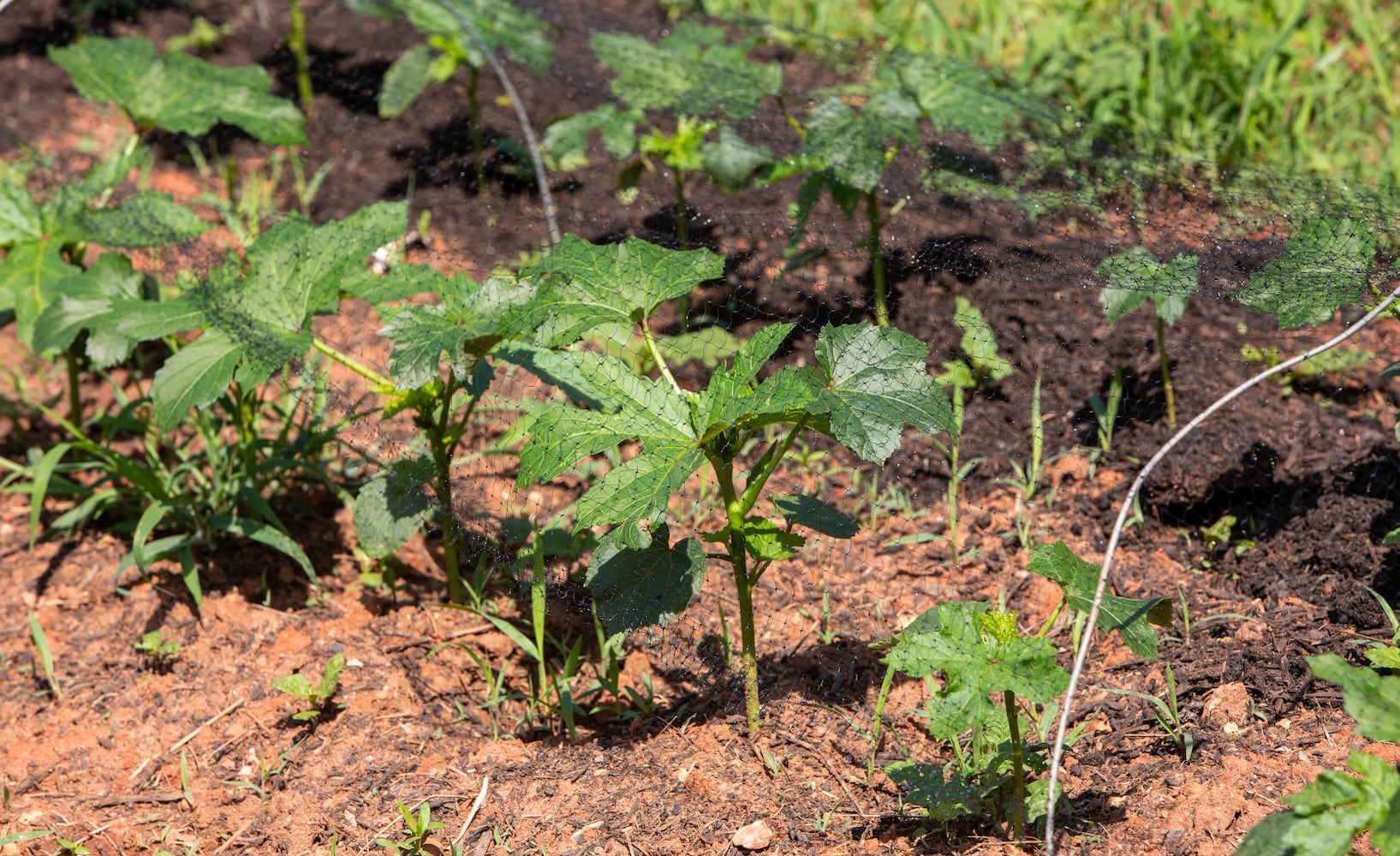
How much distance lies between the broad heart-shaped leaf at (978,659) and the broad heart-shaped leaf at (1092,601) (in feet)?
0.33

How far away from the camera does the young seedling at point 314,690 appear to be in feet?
6.77

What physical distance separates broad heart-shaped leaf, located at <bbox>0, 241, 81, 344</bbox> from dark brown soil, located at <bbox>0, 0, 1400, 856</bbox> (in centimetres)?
31

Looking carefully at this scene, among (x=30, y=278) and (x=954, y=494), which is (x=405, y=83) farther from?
(x=954, y=494)

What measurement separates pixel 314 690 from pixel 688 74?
5.40ft

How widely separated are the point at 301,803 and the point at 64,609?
2.63 feet

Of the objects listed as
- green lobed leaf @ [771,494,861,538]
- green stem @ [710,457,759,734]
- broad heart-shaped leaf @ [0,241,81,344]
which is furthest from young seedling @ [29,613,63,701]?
green lobed leaf @ [771,494,861,538]

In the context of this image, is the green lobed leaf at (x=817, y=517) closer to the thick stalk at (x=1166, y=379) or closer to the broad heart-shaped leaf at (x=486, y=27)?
the thick stalk at (x=1166, y=379)

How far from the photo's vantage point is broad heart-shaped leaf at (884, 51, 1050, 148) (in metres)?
2.56

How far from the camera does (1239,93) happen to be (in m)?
3.58

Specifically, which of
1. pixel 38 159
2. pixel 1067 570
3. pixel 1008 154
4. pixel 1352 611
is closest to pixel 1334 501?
pixel 1352 611

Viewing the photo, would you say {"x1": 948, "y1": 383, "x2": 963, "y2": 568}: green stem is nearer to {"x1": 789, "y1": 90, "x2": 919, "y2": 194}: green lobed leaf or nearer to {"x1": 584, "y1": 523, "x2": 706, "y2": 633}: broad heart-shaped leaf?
{"x1": 789, "y1": 90, "x2": 919, "y2": 194}: green lobed leaf

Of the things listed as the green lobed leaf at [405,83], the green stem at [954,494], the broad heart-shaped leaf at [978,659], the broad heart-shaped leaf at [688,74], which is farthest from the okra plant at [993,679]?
the green lobed leaf at [405,83]

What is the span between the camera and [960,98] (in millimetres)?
2650

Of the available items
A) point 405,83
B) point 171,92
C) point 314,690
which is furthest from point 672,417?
point 405,83
